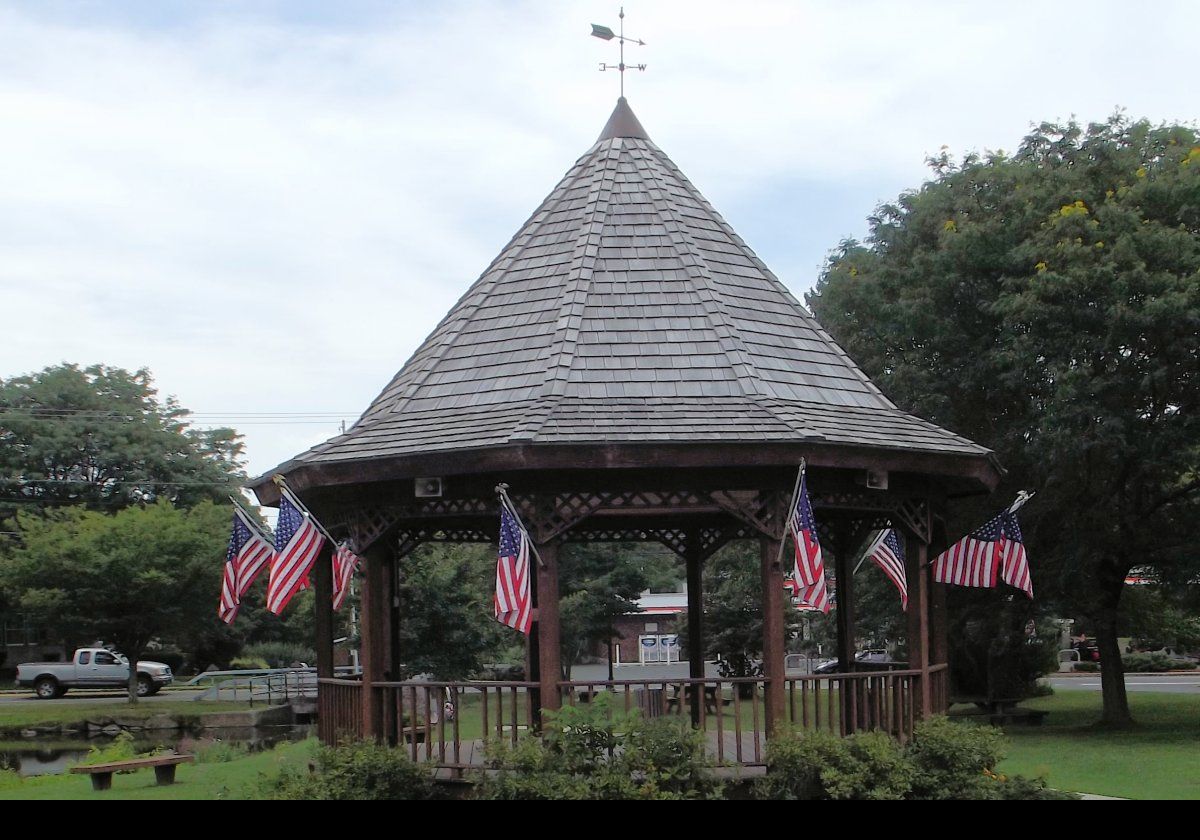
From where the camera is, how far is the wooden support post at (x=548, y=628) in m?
12.0

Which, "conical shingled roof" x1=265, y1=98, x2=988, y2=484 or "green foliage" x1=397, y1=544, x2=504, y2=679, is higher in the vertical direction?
"conical shingled roof" x1=265, y1=98, x2=988, y2=484

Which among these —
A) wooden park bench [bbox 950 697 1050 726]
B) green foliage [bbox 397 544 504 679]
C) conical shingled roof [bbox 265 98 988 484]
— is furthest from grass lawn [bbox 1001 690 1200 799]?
green foliage [bbox 397 544 504 679]

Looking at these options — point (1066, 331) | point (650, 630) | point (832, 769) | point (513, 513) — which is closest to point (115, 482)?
point (650, 630)

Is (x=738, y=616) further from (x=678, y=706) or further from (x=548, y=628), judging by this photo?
(x=548, y=628)

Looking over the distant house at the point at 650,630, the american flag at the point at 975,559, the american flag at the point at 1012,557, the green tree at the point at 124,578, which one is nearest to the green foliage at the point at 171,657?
the green tree at the point at 124,578

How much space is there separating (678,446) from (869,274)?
1589cm

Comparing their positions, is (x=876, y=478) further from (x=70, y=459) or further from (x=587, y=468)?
(x=70, y=459)

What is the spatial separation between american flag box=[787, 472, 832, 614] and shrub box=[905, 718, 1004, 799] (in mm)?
1590

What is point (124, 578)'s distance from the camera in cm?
4006

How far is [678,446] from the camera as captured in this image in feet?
39.3

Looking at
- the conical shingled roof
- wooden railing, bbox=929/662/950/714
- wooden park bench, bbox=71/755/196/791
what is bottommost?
wooden park bench, bbox=71/755/196/791

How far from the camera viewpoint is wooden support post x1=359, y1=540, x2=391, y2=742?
13.1m

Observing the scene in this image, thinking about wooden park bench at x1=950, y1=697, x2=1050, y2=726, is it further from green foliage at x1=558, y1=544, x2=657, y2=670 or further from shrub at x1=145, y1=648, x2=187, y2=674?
shrub at x1=145, y1=648, x2=187, y2=674

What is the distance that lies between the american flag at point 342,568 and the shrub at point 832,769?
16.7 feet
